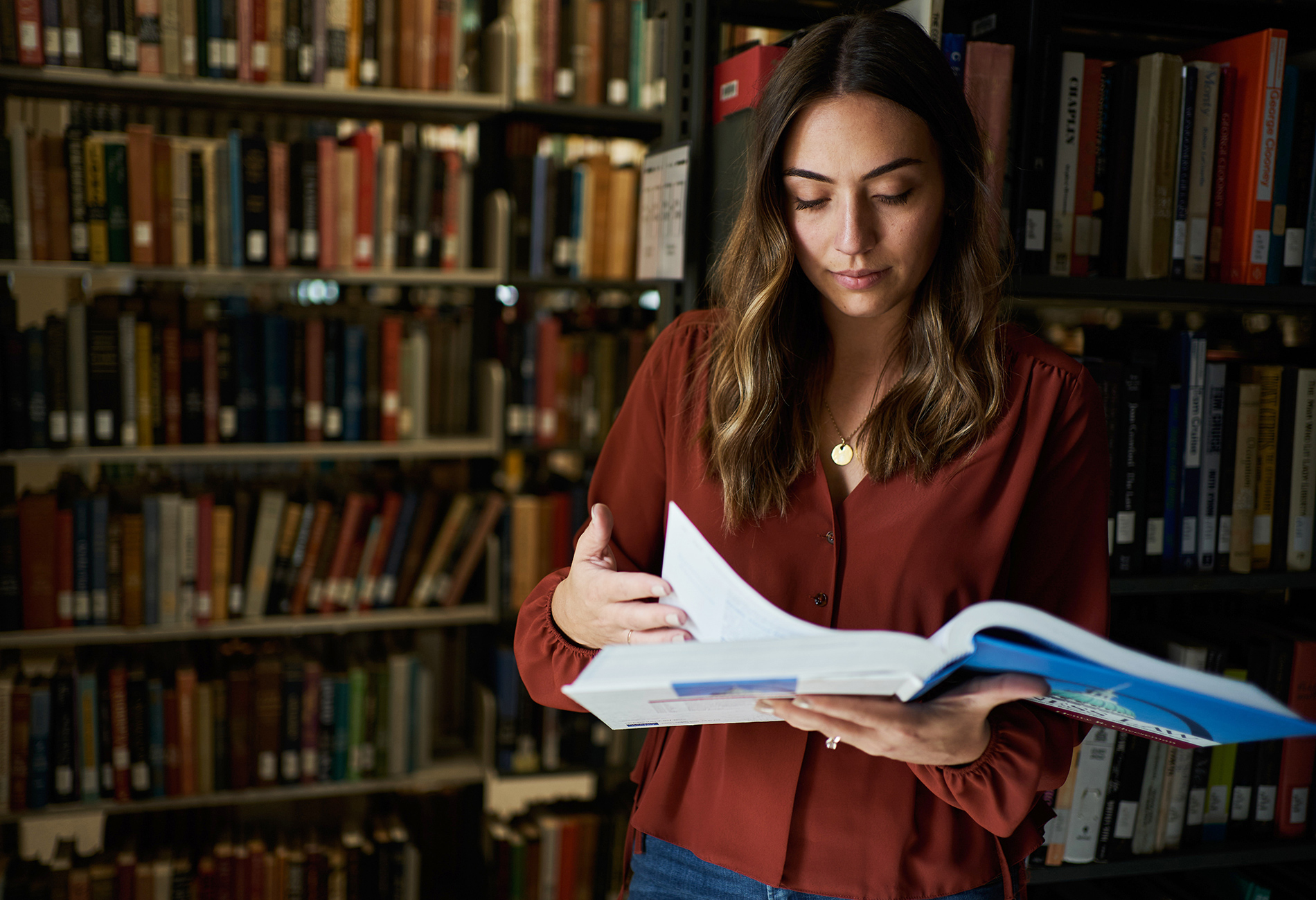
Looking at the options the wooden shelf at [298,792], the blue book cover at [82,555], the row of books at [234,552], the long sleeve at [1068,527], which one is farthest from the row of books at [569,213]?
the long sleeve at [1068,527]

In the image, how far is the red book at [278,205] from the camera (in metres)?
2.17

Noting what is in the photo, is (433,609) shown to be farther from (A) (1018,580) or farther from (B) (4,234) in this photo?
(A) (1018,580)

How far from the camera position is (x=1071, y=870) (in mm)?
1438

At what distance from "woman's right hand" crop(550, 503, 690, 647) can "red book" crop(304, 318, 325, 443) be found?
57.6 inches

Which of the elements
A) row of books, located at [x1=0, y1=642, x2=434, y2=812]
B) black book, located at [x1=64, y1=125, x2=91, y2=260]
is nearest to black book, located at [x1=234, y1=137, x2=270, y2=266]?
black book, located at [x1=64, y1=125, x2=91, y2=260]

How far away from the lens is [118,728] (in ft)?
7.01

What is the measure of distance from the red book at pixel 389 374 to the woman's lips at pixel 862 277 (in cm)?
161

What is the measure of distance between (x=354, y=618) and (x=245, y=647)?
1.07 feet

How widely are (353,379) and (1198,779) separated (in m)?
1.93

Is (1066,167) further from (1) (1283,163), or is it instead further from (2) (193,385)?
(2) (193,385)

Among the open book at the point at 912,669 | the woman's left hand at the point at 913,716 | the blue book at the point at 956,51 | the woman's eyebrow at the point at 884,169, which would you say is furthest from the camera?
the blue book at the point at 956,51

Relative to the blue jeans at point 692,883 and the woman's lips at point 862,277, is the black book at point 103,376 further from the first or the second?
the woman's lips at point 862,277

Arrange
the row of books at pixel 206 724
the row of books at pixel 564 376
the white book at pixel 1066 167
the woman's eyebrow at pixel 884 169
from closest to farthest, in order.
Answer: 1. the woman's eyebrow at pixel 884 169
2. the white book at pixel 1066 167
3. the row of books at pixel 206 724
4. the row of books at pixel 564 376

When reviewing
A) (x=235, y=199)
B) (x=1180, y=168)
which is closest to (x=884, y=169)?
(x=1180, y=168)
